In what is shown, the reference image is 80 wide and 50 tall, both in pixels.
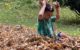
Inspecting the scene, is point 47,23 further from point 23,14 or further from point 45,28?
point 23,14

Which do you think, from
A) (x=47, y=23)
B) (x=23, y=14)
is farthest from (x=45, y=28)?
(x=23, y=14)

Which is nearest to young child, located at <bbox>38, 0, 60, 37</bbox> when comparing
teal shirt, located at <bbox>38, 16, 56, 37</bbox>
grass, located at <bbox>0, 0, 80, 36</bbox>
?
teal shirt, located at <bbox>38, 16, 56, 37</bbox>

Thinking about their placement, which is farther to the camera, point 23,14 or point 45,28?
point 23,14

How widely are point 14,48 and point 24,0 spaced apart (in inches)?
741

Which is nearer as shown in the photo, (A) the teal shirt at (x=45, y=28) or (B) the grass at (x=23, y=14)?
(A) the teal shirt at (x=45, y=28)

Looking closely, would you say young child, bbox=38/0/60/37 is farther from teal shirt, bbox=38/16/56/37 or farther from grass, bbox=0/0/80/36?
grass, bbox=0/0/80/36

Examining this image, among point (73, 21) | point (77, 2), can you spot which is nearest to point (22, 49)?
point (77, 2)

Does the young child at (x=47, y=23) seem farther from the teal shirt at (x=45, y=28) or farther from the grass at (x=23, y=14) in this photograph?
the grass at (x=23, y=14)

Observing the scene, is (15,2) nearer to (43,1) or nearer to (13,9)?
(13,9)

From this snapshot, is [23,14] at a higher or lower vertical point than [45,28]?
lower

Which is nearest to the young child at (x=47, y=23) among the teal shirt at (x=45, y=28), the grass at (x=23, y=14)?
the teal shirt at (x=45, y=28)

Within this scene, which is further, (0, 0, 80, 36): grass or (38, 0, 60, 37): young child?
(0, 0, 80, 36): grass

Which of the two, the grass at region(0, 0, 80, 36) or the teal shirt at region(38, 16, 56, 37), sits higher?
the teal shirt at region(38, 16, 56, 37)

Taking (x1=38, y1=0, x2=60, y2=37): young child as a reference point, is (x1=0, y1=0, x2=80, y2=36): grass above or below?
below
